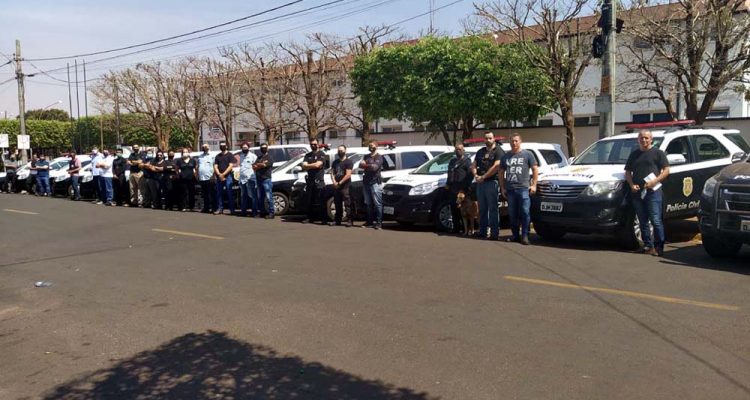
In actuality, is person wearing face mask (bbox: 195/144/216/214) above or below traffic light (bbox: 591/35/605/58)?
below

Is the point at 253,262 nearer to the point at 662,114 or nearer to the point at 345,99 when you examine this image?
the point at 662,114

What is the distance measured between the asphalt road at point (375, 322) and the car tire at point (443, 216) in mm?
2020

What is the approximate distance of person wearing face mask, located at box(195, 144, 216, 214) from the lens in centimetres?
1623

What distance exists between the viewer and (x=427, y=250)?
32.3ft

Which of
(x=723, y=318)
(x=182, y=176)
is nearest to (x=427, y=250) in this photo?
(x=723, y=318)

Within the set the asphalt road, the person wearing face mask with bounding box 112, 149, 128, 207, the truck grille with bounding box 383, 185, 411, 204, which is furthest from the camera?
the person wearing face mask with bounding box 112, 149, 128, 207

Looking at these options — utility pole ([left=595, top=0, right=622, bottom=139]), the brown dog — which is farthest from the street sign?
utility pole ([left=595, top=0, right=622, bottom=139])

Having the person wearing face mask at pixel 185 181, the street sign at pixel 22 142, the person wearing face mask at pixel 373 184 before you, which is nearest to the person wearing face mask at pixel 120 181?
the person wearing face mask at pixel 185 181

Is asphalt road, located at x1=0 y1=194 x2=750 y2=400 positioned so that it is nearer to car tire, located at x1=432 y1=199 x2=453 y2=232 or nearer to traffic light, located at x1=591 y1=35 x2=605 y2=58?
car tire, located at x1=432 y1=199 x2=453 y2=232

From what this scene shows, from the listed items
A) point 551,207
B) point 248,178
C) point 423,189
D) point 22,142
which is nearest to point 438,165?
point 423,189

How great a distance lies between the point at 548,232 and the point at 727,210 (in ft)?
10.7

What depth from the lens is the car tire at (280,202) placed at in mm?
15406

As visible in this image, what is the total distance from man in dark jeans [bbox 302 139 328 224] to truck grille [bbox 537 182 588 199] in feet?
16.5

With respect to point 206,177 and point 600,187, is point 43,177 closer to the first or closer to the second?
point 206,177
